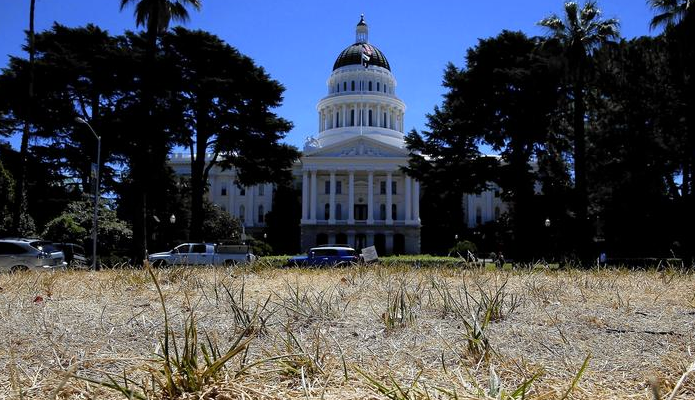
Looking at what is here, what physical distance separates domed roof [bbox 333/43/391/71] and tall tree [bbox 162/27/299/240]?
58.0 metres

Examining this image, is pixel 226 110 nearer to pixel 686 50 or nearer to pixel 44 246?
pixel 44 246

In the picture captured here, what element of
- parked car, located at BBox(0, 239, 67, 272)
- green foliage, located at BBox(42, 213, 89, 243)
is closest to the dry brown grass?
parked car, located at BBox(0, 239, 67, 272)

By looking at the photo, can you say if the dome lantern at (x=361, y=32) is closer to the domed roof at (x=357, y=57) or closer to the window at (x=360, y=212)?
the domed roof at (x=357, y=57)

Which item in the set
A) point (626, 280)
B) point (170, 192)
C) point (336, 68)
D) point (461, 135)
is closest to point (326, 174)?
point (336, 68)

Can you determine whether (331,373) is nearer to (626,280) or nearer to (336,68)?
(626,280)

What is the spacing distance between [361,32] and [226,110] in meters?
68.3

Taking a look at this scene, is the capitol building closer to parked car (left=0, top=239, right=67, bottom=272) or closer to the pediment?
the pediment

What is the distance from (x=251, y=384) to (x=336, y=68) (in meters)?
94.2

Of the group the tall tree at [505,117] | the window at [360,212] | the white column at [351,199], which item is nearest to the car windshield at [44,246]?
the tall tree at [505,117]

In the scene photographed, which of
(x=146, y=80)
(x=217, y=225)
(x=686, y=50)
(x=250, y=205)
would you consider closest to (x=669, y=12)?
(x=686, y=50)

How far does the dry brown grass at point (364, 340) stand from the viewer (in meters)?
2.80

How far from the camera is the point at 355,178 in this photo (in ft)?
252

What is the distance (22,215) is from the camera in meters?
33.6

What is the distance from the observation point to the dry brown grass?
280cm
